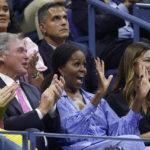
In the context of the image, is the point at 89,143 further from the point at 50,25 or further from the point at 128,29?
the point at 128,29

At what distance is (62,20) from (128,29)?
44.2 inches

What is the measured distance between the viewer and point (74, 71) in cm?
574

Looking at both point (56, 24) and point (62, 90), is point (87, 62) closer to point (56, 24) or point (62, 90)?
point (56, 24)

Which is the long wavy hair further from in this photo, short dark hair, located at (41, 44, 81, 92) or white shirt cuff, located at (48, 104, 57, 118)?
white shirt cuff, located at (48, 104, 57, 118)

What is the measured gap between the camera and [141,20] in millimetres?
6871

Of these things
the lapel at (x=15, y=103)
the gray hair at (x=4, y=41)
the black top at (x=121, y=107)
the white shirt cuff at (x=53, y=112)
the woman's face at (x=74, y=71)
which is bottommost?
the black top at (x=121, y=107)

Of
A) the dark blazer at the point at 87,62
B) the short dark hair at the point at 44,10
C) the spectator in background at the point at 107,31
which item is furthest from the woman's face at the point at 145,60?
the short dark hair at the point at 44,10

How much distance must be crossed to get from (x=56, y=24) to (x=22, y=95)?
5.30 feet

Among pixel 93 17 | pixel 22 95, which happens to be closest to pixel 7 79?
pixel 22 95

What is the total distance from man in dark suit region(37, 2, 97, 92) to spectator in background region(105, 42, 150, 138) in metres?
0.35

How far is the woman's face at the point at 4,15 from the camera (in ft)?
20.9

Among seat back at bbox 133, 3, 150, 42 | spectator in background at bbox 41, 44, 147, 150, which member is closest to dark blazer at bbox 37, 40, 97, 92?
spectator in background at bbox 41, 44, 147, 150

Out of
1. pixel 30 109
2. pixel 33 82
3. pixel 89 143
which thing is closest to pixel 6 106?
pixel 30 109

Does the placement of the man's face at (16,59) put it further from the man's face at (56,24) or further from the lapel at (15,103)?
the man's face at (56,24)
